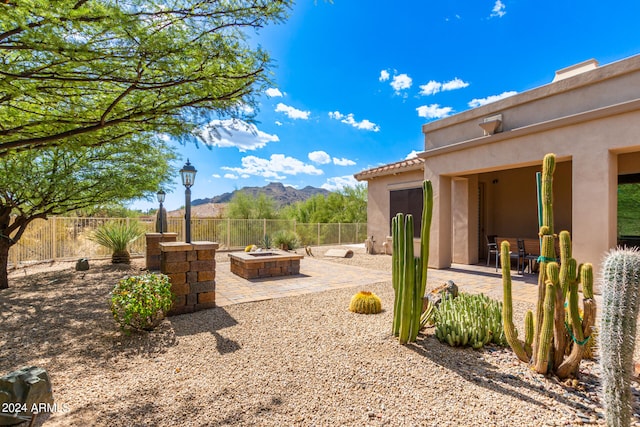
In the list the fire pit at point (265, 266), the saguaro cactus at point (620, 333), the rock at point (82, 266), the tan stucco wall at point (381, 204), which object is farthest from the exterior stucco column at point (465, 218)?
the rock at point (82, 266)

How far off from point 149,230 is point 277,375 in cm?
1361

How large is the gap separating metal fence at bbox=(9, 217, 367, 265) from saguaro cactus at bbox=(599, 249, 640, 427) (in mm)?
13801

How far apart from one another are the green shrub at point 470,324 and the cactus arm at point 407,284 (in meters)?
0.56

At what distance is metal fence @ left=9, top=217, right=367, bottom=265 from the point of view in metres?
10.9

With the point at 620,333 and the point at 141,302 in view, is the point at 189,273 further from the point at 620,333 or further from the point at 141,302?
the point at 620,333

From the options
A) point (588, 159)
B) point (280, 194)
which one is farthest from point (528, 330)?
point (280, 194)

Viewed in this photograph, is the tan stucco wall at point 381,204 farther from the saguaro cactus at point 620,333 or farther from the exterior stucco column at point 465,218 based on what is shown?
the saguaro cactus at point 620,333

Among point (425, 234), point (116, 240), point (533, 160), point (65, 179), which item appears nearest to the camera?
point (425, 234)

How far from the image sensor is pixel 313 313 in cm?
489

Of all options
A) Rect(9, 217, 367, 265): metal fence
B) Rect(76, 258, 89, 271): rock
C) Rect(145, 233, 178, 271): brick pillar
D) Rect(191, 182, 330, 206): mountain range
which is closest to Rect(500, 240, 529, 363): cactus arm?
Rect(145, 233, 178, 271): brick pillar

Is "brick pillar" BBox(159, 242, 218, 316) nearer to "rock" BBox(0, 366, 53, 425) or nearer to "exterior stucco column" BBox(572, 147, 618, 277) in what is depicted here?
"rock" BBox(0, 366, 53, 425)

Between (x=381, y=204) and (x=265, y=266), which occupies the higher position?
(x=381, y=204)

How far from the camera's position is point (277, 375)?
2.90m

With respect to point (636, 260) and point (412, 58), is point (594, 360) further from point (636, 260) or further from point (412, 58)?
point (412, 58)
